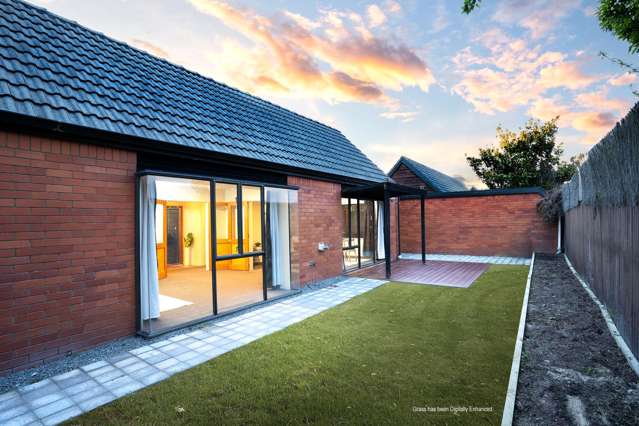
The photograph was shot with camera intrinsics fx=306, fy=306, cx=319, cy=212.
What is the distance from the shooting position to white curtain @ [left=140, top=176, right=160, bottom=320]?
4742 mm

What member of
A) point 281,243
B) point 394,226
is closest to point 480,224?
point 394,226

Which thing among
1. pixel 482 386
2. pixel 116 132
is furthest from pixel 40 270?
pixel 482 386

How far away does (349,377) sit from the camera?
341 cm

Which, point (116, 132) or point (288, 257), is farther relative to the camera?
point (288, 257)

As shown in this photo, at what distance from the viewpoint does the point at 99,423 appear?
2.64 metres

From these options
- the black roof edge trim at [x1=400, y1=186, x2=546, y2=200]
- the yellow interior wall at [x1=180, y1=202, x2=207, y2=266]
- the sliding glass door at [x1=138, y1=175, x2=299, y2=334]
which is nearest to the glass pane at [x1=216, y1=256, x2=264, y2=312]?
the sliding glass door at [x1=138, y1=175, x2=299, y2=334]

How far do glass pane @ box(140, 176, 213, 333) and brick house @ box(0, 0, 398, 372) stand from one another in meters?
0.04

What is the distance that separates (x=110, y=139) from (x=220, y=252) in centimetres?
656

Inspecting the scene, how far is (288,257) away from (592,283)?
21.8 feet

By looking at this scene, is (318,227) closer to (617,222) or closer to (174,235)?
(617,222)

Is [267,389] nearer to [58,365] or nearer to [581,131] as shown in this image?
[58,365]

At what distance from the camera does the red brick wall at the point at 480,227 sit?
42.7ft

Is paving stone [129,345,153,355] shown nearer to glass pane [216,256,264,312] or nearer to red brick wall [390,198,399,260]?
glass pane [216,256,264,312]

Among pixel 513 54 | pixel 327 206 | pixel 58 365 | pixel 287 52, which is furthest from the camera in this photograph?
pixel 287 52
